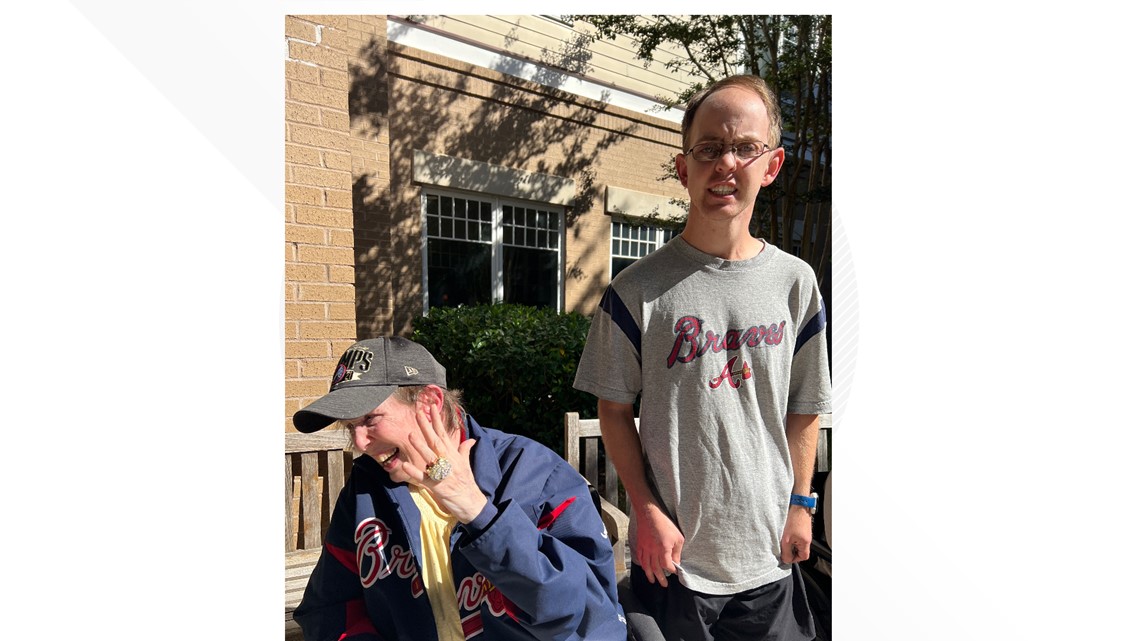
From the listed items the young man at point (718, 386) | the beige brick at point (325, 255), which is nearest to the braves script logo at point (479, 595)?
the young man at point (718, 386)

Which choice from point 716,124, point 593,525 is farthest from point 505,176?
point 593,525

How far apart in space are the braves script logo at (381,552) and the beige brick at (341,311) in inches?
25.9

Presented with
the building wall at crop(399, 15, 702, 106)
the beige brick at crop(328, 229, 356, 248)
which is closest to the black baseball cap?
the beige brick at crop(328, 229, 356, 248)

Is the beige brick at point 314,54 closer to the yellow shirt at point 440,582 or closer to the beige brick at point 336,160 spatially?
the beige brick at point 336,160

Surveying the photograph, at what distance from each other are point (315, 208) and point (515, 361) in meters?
1.11

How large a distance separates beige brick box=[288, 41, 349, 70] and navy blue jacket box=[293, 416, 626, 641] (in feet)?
3.78

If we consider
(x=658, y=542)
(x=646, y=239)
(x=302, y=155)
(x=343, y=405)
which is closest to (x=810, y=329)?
(x=646, y=239)

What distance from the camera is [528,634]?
1434 millimetres

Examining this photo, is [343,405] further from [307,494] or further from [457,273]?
[457,273]

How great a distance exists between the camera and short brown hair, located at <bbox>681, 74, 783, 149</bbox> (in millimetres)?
1583

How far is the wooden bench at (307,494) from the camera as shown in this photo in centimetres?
187

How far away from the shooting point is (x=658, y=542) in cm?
163

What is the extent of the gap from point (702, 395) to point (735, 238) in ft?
1.32

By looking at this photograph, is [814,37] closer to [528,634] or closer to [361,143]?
[361,143]
